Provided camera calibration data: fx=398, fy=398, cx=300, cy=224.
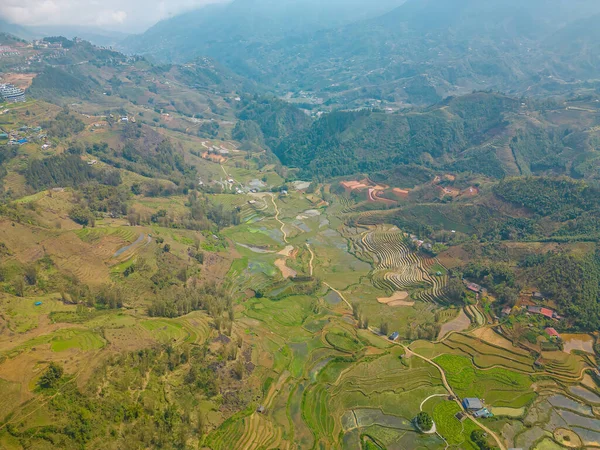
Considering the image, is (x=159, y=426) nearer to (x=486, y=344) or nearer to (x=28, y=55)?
(x=486, y=344)

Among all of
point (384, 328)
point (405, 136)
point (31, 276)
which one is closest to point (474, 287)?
point (384, 328)

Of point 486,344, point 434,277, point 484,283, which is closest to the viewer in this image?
point 486,344

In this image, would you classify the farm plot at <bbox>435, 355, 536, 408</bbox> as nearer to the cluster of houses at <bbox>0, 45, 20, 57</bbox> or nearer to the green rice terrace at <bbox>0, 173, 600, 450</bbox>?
the green rice terrace at <bbox>0, 173, 600, 450</bbox>

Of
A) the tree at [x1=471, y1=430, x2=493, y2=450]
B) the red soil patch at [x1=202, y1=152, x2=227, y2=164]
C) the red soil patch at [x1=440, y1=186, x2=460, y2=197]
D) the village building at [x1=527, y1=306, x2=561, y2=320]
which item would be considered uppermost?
the red soil patch at [x1=202, y1=152, x2=227, y2=164]

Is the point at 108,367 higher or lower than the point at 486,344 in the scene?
higher

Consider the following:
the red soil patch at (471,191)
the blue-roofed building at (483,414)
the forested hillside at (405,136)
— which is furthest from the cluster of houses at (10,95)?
the blue-roofed building at (483,414)

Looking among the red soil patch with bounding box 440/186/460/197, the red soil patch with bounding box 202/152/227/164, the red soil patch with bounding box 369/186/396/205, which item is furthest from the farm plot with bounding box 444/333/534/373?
the red soil patch with bounding box 202/152/227/164

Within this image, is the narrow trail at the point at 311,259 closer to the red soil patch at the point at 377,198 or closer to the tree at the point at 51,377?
the red soil patch at the point at 377,198

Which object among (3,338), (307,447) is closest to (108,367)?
(3,338)
